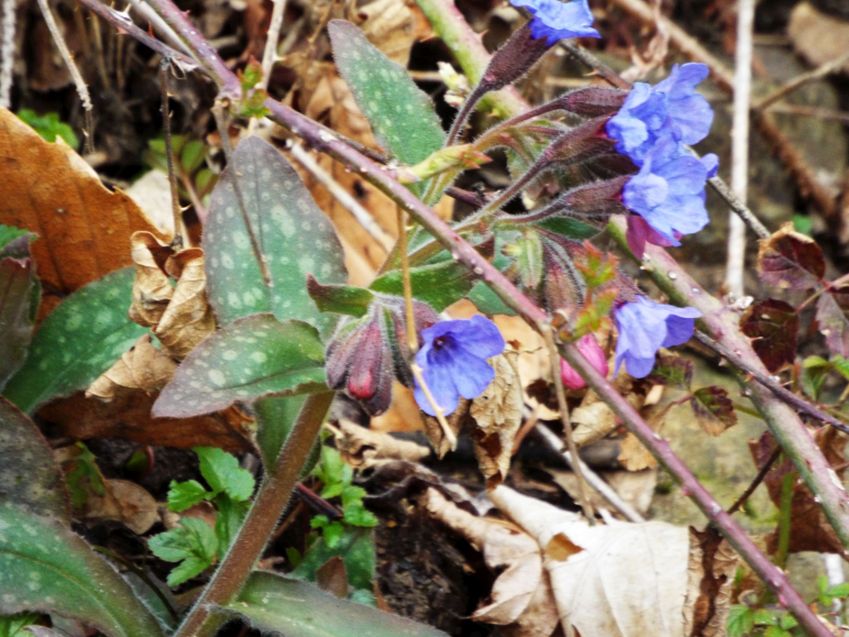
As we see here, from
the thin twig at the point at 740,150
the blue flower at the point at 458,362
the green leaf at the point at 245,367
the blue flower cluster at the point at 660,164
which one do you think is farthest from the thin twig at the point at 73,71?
the thin twig at the point at 740,150

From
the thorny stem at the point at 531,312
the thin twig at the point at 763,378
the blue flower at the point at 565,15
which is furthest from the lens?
the thin twig at the point at 763,378

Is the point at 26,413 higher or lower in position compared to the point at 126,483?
higher

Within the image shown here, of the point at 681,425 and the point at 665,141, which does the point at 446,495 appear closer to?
the point at 681,425

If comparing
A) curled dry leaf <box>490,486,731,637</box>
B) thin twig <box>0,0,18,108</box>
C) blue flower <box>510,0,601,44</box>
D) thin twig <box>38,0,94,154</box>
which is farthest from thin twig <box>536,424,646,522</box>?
thin twig <box>0,0,18,108</box>

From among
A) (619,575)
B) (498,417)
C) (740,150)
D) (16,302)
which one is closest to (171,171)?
(16,302)

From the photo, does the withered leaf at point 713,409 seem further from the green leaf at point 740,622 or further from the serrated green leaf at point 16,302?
the serrated green leaf at point 16,302

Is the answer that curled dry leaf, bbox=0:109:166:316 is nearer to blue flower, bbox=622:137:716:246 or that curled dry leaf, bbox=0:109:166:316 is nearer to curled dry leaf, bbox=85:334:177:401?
curled dry leaf, bbox=85:334:177:401

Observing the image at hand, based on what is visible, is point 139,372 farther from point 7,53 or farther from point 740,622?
point 740,622

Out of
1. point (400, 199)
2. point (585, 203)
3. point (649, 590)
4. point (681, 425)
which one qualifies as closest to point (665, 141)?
point (585, 203)
